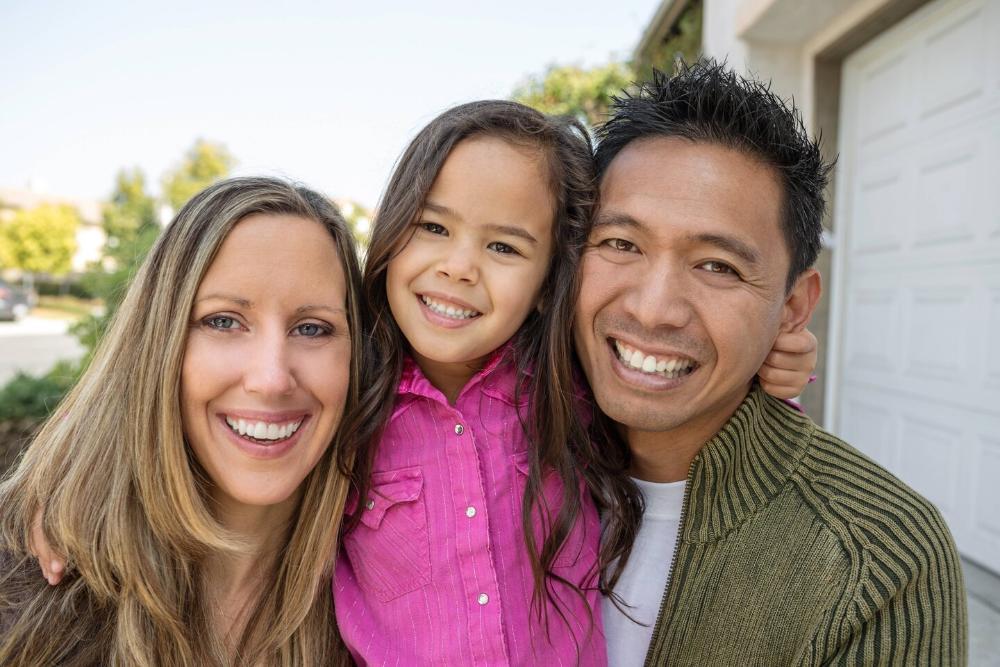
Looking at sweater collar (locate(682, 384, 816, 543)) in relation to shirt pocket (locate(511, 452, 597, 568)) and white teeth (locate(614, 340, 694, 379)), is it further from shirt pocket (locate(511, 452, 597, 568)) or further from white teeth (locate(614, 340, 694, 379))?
shirt pocket (locate(511, 452, 597, 568))

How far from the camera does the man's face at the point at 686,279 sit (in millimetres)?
1938

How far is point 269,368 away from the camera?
1.75 meters

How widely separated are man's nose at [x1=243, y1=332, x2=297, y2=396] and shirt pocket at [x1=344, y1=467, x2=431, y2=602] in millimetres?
460

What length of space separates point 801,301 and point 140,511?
1.97m

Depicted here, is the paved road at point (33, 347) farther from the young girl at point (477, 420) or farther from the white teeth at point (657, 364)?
the white teeth at point (657, 364)

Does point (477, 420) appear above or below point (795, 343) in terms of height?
below

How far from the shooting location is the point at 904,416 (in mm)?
4836

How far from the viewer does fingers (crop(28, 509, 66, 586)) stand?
5.68 feet

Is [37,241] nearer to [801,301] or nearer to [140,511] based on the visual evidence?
[140,511]

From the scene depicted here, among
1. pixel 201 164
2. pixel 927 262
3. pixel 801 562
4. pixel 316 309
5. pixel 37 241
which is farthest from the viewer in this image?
pixel 37 241

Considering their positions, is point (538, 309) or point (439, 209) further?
point (538, 309)

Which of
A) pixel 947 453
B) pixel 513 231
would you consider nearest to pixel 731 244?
pixel 513 231

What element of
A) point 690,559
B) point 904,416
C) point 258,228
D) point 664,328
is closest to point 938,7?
point 904,416

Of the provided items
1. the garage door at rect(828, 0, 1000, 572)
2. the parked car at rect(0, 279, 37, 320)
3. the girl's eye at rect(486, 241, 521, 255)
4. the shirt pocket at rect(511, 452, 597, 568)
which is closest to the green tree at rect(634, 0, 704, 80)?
the garage door at rect(828, 0, 1000, 572)
